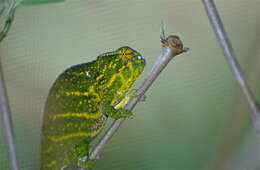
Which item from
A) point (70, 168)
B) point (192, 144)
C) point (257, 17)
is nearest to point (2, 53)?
point (70, 168)

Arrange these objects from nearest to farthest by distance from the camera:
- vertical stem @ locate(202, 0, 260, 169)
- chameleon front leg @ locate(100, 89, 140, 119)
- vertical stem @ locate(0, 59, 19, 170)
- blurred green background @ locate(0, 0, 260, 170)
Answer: vertical stem @ locate(202, 0, 260, 169)
vertical stem @ locate(0, 59, 19, 170)
chameleon front leg @ locate(100, 89, 140, 119)
blurred green background @ locate(0, 0, 260, 170)

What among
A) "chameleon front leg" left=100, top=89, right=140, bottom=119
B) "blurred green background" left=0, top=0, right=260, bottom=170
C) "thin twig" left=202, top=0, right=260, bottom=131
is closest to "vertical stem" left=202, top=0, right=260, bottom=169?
"thin twig" left=202, top=0, right=260, bottom=131

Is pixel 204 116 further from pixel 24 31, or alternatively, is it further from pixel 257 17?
pixel 24 31

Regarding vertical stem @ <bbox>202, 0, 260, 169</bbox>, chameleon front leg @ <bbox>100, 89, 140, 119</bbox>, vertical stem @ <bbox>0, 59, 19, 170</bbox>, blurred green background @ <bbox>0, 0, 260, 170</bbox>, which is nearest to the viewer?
vertical stem @ <bbox>202, 0, 260, 169</bbox>

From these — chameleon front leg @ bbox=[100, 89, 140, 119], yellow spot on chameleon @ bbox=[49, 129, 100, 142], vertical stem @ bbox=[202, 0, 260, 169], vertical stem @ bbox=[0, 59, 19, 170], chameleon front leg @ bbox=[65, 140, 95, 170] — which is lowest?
chameleon front leg @ bbox=[65, 140, 95, 170]

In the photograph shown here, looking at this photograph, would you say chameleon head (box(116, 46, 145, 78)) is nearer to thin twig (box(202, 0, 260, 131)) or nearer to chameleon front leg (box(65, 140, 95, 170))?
chameleon front leg (box(65, 140, 95, 170))
